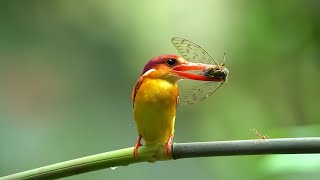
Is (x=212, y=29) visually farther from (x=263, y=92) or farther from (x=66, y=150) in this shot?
(x=66, y=150)

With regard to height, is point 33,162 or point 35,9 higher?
point 35,9

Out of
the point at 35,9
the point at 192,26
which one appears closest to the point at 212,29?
the point at 192,26

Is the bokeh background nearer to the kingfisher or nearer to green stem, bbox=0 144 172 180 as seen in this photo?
the kingfisher

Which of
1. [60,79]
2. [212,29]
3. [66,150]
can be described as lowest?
[66,150]

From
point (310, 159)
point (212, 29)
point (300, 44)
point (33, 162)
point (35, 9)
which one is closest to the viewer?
point (310, 159)

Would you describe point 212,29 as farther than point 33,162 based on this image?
Yes

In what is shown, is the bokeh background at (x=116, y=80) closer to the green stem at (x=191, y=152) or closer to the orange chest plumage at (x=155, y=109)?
the orange chest plumage at (x=155, y=109)

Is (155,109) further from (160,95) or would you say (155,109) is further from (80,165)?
(80,165)
